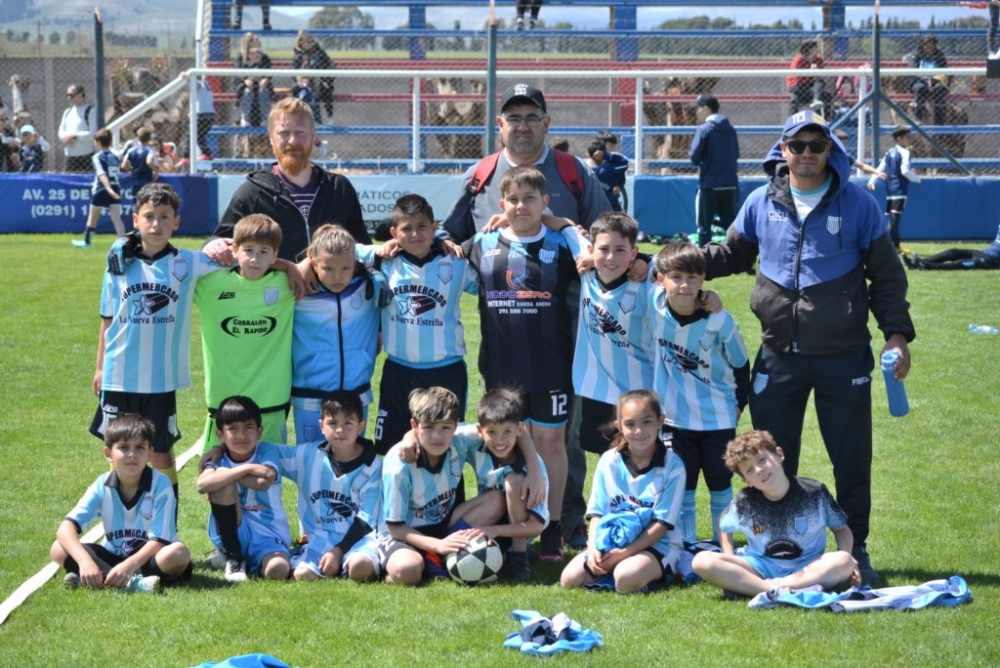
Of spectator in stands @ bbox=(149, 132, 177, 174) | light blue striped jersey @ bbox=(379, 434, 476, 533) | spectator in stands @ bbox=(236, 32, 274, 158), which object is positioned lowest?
light blue striped jersey @ bbox=(379, 434, 476, 533)

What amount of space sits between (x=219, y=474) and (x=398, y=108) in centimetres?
1867

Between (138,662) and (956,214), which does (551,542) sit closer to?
(138,662)

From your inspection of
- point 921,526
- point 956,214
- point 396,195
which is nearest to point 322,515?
point 921,526

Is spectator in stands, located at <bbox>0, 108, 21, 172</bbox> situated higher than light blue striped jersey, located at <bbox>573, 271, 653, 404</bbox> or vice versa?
spectator in stands, located at <bbox>0, 108, 21, 172</bbox>

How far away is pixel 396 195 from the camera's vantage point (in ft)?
57.6

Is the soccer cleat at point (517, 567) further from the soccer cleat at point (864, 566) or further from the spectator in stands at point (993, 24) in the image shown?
the spectator in stands at point (993, 24)

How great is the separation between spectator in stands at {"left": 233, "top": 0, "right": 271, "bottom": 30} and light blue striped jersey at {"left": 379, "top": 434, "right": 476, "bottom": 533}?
751 inches

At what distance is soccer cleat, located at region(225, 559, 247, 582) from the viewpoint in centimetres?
598

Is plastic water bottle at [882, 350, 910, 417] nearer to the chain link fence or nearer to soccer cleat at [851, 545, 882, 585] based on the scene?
soccer cleat at [851, 545, 882, 585]

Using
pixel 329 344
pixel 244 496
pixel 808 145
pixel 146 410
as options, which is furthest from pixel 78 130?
pixel 808 145

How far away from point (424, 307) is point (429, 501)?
0.98 meters

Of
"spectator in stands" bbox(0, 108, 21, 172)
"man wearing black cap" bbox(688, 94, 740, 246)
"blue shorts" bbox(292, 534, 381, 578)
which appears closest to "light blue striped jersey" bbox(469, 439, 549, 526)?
"blue shorts" bbox(292, 534, 381, 578)

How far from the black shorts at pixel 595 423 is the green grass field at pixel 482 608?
0.67 m

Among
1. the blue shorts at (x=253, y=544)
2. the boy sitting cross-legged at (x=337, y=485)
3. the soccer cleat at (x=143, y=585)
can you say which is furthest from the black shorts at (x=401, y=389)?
the soccer cleat at (x=143, y=585)
